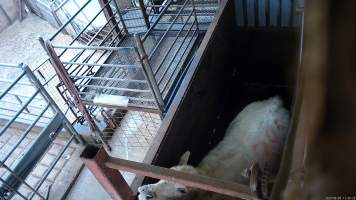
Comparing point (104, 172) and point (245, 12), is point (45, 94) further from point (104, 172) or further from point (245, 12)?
point (104, 172)

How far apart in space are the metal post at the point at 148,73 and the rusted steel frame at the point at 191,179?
119 centimetres

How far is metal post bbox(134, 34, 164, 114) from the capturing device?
7.29 feet

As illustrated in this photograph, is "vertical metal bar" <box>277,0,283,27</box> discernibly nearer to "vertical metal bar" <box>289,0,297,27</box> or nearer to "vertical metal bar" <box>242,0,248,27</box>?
"vertical metal bar" <box>289,0,297,27</box>

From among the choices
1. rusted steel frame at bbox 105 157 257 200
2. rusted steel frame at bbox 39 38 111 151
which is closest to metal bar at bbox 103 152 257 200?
rusted steel frame at bbox 105 157 257 200

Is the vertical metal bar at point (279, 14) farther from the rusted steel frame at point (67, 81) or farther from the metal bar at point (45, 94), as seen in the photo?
the metal bar at point (45, 94)

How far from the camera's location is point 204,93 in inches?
102

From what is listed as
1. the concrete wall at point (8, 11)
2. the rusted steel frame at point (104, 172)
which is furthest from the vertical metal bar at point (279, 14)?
the concrete wall at point (8, 11)

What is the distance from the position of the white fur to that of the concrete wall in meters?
8.62

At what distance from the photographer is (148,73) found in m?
2.47

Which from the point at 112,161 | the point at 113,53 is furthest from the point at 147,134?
the point at 112,161

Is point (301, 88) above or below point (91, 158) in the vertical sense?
above

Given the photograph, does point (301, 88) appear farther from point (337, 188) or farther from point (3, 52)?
point (3, 52)

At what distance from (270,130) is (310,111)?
7.40 ft

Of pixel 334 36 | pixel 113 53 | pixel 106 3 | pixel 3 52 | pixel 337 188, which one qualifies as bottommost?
pixel 3 52
